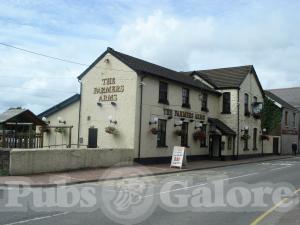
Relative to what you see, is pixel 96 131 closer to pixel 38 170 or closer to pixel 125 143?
pixel 125 143

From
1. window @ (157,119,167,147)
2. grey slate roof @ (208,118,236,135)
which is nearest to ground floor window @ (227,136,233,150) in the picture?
grey slate roof @ (208,118,236,135)

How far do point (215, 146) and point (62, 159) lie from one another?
60.5 ft

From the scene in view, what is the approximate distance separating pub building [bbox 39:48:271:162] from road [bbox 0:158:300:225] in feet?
34.2

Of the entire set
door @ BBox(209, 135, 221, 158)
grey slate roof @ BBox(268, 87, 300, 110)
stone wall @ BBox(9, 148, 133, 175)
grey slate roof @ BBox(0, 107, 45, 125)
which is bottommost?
stone wall @ BBox(9, 148, 133, 175)

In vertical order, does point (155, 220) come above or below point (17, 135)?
below

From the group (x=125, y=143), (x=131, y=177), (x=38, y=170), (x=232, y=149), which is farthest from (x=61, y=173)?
(x=232, y=149)

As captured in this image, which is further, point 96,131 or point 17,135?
point 96,131

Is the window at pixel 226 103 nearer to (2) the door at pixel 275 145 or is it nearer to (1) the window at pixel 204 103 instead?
(1) the window at pixel 204 103

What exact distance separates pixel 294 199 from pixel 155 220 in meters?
5.60

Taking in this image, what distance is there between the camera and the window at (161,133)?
29.1 m

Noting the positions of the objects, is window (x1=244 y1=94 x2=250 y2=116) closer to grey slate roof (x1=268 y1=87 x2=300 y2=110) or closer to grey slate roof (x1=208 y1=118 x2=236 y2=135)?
grey slate roof (x1=208 y1=118 x2=236 y2=135)

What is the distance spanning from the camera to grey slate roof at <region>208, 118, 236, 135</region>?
35.4 m

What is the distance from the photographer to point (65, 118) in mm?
30891

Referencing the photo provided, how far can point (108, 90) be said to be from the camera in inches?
1129
